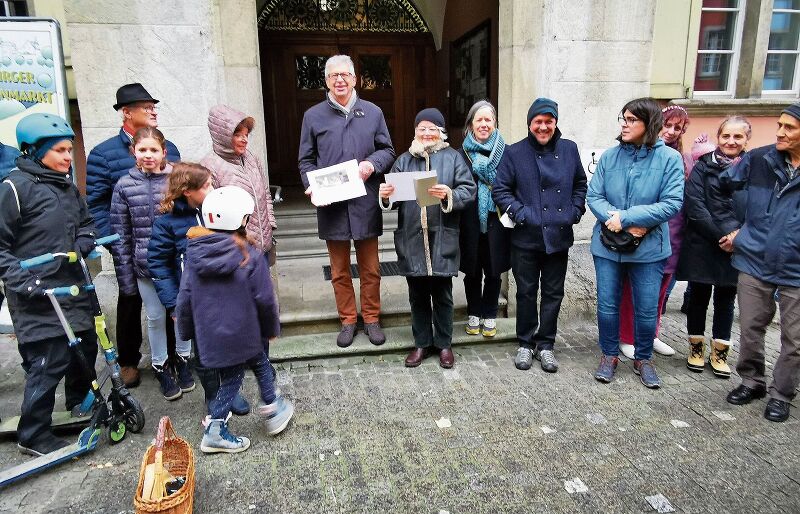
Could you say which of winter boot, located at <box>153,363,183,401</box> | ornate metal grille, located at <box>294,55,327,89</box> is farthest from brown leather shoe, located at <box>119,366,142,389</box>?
ornate metal grille, located at <box>294,55,327,89</box>

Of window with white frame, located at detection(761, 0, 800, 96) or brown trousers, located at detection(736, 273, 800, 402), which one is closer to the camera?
brown trousers, located at detection(736, 273, 800, 402)

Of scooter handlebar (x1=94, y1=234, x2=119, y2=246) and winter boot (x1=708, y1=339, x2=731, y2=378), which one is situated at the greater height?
scooter handlebar (x1=94, y1=234, x2=119, y2=246)

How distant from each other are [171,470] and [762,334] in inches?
152

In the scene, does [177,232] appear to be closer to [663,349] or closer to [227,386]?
[227,386]

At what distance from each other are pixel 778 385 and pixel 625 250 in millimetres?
1311

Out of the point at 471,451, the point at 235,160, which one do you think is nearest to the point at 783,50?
the point at 471,451

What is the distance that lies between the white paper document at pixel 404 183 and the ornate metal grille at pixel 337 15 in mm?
6372

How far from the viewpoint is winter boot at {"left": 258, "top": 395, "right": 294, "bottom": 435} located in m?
3.44

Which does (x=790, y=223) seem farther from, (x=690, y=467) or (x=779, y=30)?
(x=779, y=30)

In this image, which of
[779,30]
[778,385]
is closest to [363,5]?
[779,30]

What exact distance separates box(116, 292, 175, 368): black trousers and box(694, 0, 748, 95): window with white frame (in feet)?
22.7

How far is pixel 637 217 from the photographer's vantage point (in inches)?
153

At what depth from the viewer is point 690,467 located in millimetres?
3125

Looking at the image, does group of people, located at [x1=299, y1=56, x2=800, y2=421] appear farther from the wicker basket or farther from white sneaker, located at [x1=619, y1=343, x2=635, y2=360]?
the wicker basket
